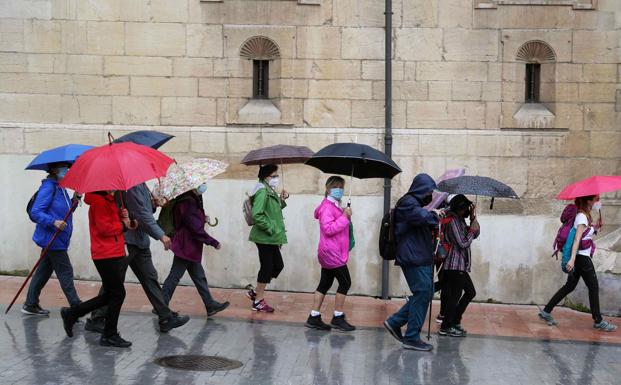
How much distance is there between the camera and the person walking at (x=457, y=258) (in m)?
10.2

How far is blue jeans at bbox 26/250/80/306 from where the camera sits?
10047 mm

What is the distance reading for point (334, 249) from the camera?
1037 cm

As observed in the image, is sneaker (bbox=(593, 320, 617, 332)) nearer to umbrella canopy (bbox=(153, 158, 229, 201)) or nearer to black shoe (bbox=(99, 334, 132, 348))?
umbrella canopy (bbox=(153, 158, 229, 201))

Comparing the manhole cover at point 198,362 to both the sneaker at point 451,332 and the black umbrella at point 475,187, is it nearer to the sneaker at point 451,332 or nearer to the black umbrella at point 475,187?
the sneaker at point 451,332

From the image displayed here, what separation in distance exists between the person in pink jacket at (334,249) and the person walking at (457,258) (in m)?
1.08

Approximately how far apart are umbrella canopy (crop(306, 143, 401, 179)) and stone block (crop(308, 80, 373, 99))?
7.60 ft

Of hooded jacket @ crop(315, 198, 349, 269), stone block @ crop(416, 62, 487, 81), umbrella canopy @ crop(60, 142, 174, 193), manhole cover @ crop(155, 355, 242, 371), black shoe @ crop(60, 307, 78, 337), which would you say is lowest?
manhole cover @ crop(155, 355, 242, 371)

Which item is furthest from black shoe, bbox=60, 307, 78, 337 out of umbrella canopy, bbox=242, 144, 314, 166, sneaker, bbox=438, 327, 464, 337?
sneaker, bbox=438, 327, 464, 337

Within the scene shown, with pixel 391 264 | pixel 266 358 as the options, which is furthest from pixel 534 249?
pixel 266 358

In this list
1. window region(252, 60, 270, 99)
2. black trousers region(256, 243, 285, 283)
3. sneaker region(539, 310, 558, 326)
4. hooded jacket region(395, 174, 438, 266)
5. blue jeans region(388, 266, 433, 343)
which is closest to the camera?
hooded jacket region(395, 174, 438, 266)

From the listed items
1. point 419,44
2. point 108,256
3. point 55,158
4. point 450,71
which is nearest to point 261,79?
point 419,44

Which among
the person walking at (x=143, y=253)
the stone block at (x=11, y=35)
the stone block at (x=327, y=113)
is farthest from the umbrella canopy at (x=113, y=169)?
the stone block at (x=11, y=35)

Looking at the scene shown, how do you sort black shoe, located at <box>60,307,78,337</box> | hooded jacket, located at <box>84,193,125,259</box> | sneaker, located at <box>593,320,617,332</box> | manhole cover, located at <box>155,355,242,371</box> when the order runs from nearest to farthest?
manhole cover, located at <box>155,355,242,371</box> → hooded jacket, located at <box>84,193,125,259</box> → black shoe, located at <box>60,307,78,337</box> → sneaker, located at <box>593,320,617,332</box>

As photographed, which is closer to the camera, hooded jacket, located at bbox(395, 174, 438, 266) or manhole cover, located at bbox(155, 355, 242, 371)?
manhole cover, located at bbox(155, 355, 242, 371)
